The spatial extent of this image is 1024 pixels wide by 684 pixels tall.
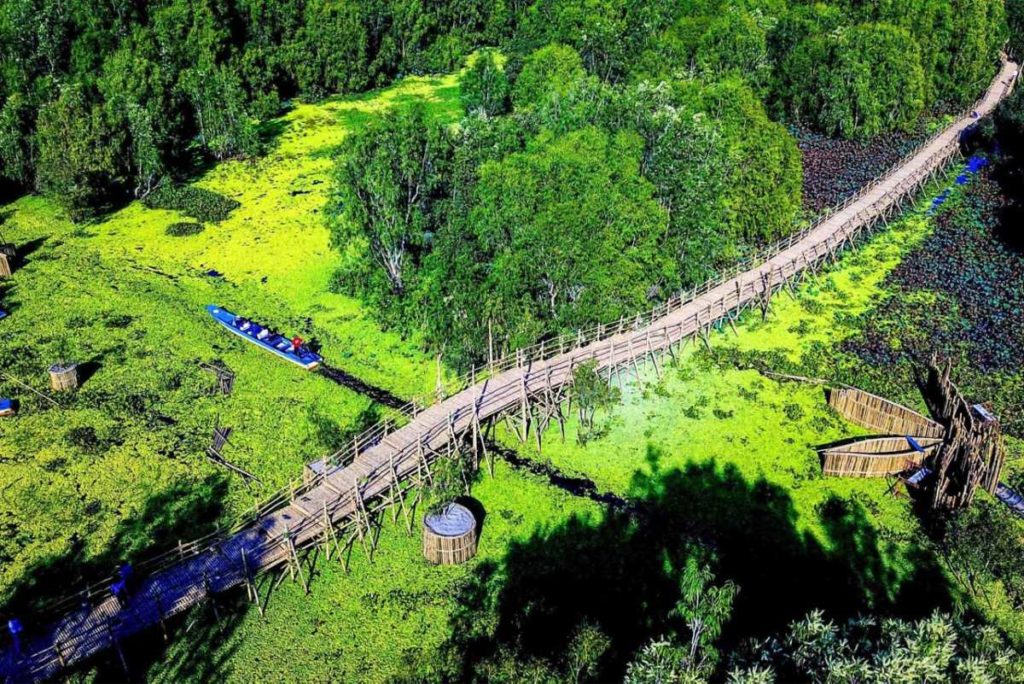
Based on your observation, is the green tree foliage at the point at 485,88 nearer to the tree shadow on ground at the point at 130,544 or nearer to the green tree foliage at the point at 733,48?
the green tree foliage at the point at 733,48

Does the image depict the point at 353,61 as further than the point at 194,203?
Yes

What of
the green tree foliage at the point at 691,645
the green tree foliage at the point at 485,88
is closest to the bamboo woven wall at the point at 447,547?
the green tree foliage at the point at 691,645

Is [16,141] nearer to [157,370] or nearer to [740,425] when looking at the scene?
[157,370]

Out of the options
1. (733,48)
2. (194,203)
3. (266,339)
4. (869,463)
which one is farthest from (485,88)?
(869,463)

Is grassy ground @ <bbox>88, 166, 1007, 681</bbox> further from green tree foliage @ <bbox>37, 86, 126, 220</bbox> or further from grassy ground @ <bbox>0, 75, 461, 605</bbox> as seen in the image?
green tree foliage @ <bbox>37, 86, 126, 220</bbox>

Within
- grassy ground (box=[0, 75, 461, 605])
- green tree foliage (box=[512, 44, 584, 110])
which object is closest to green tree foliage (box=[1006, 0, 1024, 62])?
green tree foliage (box=[512, 44, 584, 110])

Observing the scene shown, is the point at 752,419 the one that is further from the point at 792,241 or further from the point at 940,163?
the point at 940,163
